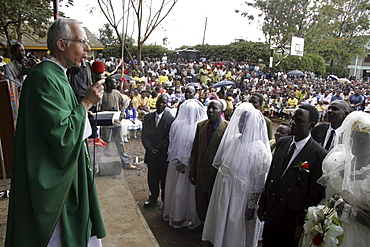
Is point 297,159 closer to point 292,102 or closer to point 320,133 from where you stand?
point 320,133

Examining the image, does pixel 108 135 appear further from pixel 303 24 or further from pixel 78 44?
pixel 303 24

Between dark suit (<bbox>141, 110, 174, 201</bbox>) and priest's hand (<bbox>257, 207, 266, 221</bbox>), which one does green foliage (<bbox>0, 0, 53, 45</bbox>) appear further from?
priest's hand (<bbox>257, 207, 266, 221</bbox>)

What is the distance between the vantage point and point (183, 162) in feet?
14.2

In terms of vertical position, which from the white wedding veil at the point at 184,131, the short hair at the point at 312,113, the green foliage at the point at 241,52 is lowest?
the white wedding veil at the point at 184,131

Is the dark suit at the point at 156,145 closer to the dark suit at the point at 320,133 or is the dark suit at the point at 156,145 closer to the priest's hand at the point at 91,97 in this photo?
the dark suit at the point at 320,133

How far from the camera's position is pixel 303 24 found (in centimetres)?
2902

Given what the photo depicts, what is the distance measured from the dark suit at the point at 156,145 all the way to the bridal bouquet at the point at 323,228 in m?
2.89

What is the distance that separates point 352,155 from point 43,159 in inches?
85.6

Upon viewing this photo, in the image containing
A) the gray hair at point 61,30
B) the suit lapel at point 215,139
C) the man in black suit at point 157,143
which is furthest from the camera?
the man in black suit at point 157,143

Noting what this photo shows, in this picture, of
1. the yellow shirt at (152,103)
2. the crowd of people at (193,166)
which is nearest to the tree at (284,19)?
the yellow shirt at (152,103)

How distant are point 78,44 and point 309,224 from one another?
2.18 m

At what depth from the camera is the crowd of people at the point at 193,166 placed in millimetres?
1745

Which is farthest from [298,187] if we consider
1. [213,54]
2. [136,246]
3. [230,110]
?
[213,54]

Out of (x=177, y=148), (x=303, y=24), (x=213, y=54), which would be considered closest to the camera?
(x=177, y=148)
